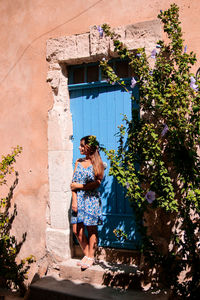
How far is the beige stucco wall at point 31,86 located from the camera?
387 cm

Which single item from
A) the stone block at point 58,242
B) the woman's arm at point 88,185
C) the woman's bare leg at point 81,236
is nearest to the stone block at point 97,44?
the woman's arm at point 88,185

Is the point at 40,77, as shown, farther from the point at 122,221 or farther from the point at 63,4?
the point at 122,221

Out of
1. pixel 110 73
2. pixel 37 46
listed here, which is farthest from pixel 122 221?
pixel 37 46

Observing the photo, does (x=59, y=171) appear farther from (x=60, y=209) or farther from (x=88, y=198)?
(x=88, y=198)

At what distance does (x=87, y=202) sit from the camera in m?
3.46

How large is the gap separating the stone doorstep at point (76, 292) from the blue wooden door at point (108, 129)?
59 centimetres

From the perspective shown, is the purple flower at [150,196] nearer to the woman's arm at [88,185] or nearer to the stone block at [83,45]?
the woman's arm at [88,185]

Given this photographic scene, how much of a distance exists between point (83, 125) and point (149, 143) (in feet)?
4.03

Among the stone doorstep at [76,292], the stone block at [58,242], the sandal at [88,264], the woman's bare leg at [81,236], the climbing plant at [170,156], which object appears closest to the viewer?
the climbing plant at [170,156]

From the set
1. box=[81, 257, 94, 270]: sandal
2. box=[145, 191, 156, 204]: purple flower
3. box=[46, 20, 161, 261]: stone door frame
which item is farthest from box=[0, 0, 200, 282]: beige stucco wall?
box=[145, 191, 156, 204]: purple flower

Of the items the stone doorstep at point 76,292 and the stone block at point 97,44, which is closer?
the stone doorstep at point 76,292

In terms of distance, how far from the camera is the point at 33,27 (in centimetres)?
410

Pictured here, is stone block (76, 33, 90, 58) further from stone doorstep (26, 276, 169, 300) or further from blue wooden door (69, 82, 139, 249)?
stone doorstep (26, 276, 169, 300)

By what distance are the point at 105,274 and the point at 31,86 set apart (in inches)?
105
